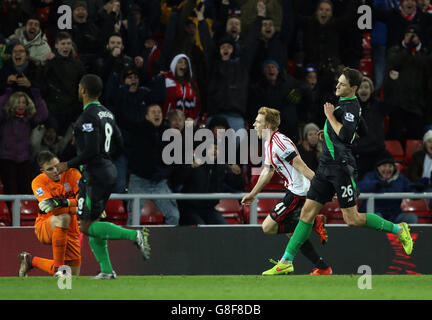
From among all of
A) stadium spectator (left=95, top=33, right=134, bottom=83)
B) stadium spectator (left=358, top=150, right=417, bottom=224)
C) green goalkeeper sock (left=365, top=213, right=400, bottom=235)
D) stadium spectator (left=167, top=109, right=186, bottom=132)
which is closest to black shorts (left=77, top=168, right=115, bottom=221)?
green goalkeeper sock (left=365, top=213, right=400, bottom=235)

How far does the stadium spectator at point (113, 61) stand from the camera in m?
13.5

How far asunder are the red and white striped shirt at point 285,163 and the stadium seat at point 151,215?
10.1 ft

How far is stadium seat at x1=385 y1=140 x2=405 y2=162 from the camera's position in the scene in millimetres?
14477

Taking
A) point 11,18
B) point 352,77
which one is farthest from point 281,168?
point 11,18

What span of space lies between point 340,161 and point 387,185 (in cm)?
374

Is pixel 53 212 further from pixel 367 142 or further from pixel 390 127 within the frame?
pixel 390 127

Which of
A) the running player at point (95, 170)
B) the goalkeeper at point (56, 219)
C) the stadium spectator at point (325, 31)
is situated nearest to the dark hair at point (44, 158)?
the goalkeeper at point (56, 219)

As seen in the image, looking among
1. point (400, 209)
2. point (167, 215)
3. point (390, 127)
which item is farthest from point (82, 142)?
point (390, 127)

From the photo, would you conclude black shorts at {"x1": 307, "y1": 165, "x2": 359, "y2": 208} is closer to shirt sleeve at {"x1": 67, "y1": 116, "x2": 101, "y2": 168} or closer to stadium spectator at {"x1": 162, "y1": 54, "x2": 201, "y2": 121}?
shirt sleeve at {"x1": 67, "y1": 116, "x2": 101, "y2": 168}

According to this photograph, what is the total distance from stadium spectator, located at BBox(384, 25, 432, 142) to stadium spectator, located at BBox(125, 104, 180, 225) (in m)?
3.87

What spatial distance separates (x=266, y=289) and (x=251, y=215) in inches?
155

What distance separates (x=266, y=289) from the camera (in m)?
8.21

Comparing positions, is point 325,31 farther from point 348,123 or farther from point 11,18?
point 348,123

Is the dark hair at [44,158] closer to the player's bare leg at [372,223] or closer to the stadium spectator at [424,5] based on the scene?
the player's bare leg at [372,223]
